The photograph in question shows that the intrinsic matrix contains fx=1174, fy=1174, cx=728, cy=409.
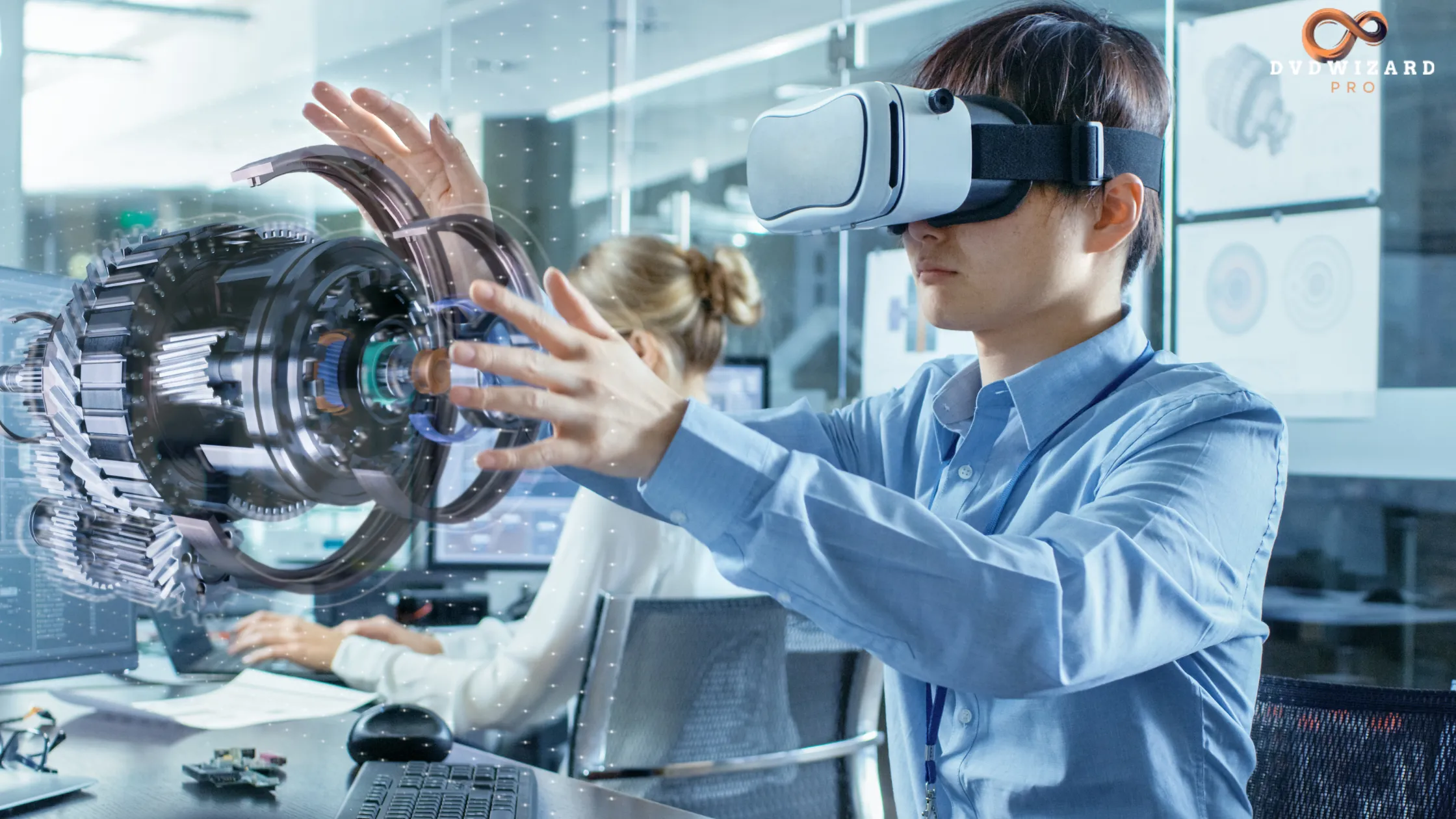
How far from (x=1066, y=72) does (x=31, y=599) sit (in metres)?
0.87

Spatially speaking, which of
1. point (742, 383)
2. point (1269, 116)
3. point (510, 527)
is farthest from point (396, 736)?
point (742, 383)

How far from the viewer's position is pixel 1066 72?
0.78 metres

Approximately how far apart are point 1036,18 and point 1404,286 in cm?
147

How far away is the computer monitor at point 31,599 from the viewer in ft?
2.84

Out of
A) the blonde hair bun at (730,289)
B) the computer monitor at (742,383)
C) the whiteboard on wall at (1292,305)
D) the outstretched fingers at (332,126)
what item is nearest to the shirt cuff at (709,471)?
the outstretched fingers at (332,126)

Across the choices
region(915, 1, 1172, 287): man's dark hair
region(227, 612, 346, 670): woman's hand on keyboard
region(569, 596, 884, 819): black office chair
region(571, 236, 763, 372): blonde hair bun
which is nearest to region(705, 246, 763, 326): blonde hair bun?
region(571, 236, 763, 372): blonde hair bun

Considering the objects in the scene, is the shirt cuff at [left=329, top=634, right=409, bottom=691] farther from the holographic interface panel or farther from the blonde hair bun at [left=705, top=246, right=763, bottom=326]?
the blonde hair bun at [left=705, top=246, right=763, bottom=326]

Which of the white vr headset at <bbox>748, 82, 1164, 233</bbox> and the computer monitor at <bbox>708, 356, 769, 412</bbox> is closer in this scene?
the white vr headset at <bbox>748, 82, 1164, 233</bbox>

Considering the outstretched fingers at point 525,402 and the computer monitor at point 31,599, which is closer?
the outstretched fingers at point 525,402

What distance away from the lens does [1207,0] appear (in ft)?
7.13

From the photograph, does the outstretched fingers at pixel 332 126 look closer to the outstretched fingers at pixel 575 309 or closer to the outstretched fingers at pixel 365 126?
the outstretched fingers at pixel 365 126

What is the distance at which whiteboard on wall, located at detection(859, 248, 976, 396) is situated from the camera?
9.60ft

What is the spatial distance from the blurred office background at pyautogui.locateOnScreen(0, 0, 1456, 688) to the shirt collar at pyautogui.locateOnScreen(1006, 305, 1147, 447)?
0.28m

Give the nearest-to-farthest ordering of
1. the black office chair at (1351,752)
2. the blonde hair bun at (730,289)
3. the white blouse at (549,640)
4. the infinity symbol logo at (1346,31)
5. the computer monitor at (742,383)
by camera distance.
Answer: the black office chair at (1351,752) → the white blouse at (549,640) → the blonde hair bun at (730,289) → the infinity symbol logo at (1346,31) → the computer monitor at (742,383)
